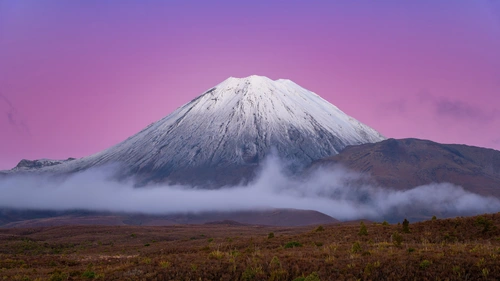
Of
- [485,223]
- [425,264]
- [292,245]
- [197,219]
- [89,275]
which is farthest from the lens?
[197,219]

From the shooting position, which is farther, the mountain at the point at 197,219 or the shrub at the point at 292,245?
the mountain at the point at 197,219

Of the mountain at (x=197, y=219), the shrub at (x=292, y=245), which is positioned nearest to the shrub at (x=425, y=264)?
the shrub at (x=292, y=245)

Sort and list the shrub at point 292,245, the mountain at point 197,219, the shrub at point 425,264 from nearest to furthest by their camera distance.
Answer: the shrub at point 425,264 < the shrub at point 292,245 < the mountain at point 197,219

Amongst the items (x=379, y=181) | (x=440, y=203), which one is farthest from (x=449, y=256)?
(x=379, y=181)

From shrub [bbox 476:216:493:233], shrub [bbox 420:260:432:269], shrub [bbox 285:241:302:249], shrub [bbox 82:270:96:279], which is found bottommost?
shrub [bbox 82:270:96:279]

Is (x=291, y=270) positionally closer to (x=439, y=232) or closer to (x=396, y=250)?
(x=396, y=250)

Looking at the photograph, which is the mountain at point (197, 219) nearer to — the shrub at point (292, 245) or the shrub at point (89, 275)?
the shrub at point (292, 245)

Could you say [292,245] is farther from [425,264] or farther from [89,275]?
[89,275]

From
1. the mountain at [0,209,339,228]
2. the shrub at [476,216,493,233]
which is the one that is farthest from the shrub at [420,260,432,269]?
the mountain at [0,209,339,228]

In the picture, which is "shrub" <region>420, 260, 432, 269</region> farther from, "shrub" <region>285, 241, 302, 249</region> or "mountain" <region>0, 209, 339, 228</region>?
"mountain" <region>0, 209, 339, 228</region>

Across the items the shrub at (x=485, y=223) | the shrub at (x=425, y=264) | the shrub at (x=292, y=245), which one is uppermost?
the shrub at (x=485, y=223)

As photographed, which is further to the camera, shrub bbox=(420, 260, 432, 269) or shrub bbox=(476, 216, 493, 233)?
shrub bbox=(476, 216, 493, 233)

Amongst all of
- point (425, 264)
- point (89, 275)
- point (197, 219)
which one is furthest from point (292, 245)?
point (197, 219)

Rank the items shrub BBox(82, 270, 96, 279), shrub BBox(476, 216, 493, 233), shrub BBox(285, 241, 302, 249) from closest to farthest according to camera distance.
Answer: shrub BBox(82, 270, 96, 279) → shrub BBox(476, 216, 493, 233) → shrub BBox(285, 241, 302, 249)
